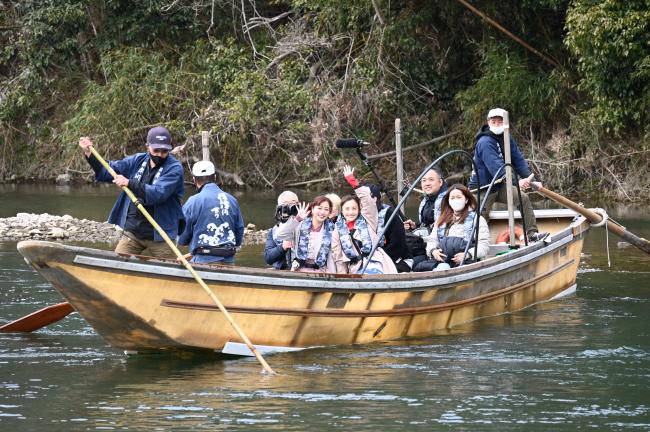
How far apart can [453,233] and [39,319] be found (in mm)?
3993

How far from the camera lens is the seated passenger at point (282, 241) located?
36.8 ft

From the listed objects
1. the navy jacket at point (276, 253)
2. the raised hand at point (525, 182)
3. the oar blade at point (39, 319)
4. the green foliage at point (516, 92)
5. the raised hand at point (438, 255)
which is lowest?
the oar blade at point (39, 319)

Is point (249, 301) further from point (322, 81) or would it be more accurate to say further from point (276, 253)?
point (322, 81)

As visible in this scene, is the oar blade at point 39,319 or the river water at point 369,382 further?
the oar blade at point 39,319

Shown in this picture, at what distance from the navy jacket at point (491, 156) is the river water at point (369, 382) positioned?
159cm

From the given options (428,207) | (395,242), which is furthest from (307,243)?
(428,207)

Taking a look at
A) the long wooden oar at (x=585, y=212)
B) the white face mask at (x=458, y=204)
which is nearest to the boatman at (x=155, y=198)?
the white face mask at (x=458, y=204)

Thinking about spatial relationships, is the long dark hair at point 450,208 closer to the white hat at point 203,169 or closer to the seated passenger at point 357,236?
the seated passenger at point 357,236

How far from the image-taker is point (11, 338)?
1170cm

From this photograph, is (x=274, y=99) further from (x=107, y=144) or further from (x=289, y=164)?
(x=107, y=144)

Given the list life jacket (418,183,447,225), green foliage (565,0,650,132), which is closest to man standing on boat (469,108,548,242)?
life jacket (418,183,447,225)

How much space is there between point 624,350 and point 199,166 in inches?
155

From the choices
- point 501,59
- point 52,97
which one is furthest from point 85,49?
point 501,59

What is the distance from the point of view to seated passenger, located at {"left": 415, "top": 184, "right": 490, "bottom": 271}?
1246 cm
